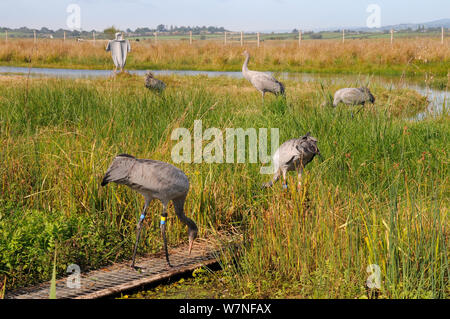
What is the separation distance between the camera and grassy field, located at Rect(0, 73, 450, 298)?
3.73 metres

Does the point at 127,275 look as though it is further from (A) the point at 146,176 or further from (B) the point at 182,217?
(A) the point at 146,176

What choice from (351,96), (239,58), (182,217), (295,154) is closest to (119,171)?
(182,217)

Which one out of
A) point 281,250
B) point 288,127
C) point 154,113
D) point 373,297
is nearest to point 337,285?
point 373,297

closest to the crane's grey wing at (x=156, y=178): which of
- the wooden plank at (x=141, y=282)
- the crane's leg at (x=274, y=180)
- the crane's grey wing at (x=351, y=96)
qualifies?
the wooden plank at (x=141, y=282)

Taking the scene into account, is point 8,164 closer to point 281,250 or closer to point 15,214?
point 15,214

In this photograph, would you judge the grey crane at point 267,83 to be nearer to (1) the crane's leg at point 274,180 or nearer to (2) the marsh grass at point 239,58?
(1) the crane's leg at point 274,180

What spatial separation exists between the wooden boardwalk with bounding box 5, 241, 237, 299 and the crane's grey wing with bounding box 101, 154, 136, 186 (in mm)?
744

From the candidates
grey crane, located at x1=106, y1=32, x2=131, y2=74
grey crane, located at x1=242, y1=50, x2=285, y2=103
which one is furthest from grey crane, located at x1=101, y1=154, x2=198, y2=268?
grey crane, located at x1=106, y1=32, x2=131, y2=74

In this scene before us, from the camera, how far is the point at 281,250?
13.6ft

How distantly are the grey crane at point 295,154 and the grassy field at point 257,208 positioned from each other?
0.17 metres

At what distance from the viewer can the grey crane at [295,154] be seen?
4691 millimetres

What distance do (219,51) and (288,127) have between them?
21912 mm

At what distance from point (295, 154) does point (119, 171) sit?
1529 mm

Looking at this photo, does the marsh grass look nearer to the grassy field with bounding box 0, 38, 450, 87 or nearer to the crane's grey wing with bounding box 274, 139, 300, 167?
the grassy field with bounding box 0, 38, 450, 87
